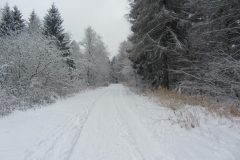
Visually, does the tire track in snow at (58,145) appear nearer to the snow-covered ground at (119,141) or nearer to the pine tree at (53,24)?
the snow-covered ground at (119,141)

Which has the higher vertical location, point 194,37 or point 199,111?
point 194,37

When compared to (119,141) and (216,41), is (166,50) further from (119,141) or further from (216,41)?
(119,141)

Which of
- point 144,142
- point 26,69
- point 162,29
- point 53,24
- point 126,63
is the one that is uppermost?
point 53,24

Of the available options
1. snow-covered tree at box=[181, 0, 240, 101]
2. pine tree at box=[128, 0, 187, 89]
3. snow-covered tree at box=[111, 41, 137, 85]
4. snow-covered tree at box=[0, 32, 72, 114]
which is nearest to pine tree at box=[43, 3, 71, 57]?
snow-covered tree at box=[0, 32, 72, 114]

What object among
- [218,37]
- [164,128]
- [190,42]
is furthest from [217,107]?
[190,42]

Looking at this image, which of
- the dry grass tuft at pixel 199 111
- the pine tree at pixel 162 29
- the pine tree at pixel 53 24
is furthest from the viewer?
the pine tree at pixel 53 24

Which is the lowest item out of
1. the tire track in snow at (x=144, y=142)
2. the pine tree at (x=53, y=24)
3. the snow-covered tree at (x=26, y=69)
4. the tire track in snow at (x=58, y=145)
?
the tire track in snow at (x=144, y=142)

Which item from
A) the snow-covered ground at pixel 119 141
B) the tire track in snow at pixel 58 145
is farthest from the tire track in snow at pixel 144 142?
the tire track in snow at pixel 58 145

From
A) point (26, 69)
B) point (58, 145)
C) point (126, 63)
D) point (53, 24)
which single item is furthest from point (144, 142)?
point (126, 63)

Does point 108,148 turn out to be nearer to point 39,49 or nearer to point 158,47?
point 158,47

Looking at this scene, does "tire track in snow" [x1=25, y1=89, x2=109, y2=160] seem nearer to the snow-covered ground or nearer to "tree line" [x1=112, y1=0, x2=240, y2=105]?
the snow-covered ground

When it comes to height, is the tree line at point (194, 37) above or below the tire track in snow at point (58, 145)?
above

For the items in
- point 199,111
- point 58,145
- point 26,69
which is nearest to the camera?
point 58,145

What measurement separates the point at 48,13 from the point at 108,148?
20344 mm
